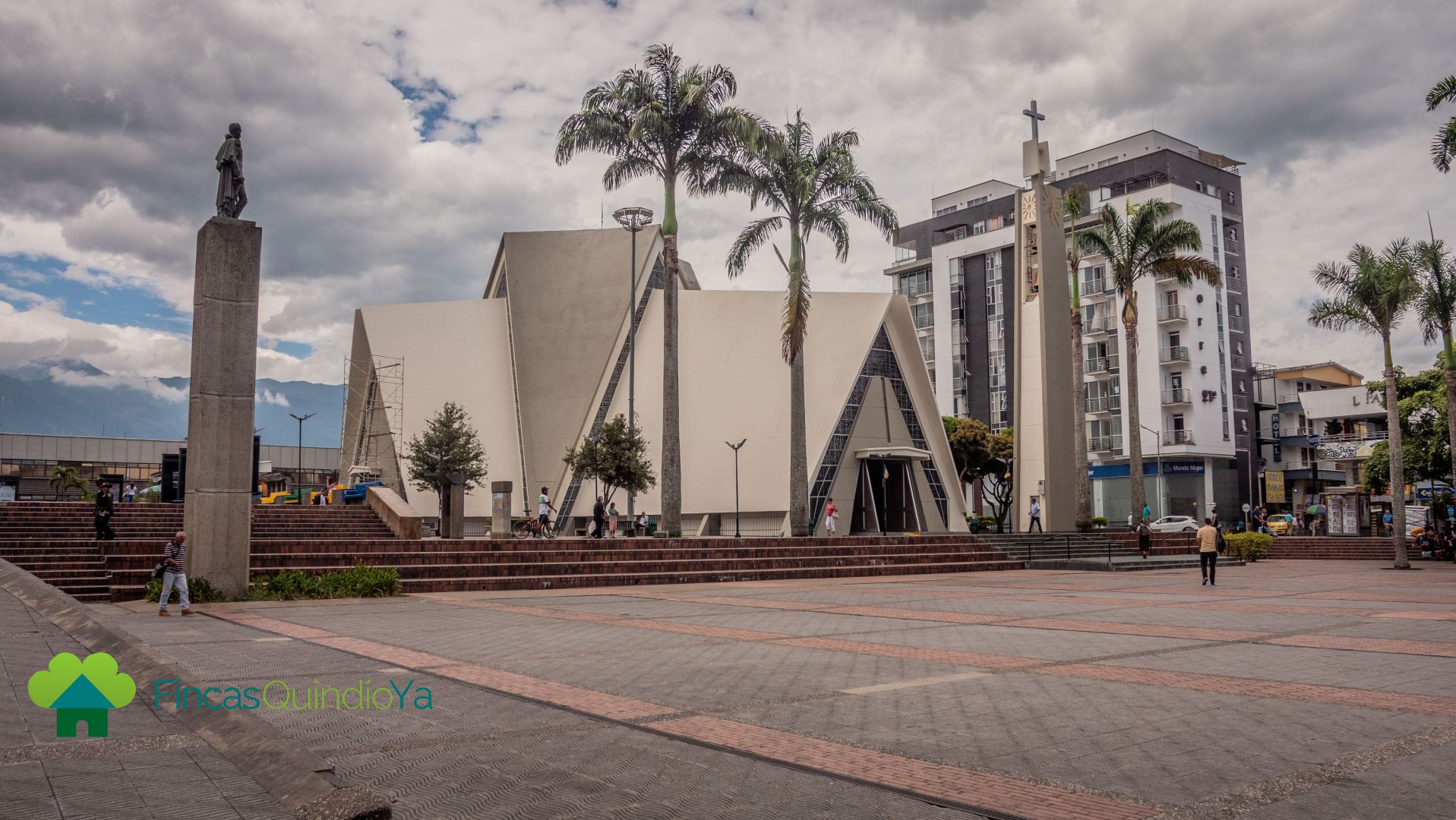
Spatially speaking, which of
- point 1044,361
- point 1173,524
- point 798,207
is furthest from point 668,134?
point 1173,524

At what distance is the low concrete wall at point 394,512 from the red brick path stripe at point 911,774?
1878cm

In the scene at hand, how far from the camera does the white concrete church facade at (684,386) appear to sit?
3912 cm

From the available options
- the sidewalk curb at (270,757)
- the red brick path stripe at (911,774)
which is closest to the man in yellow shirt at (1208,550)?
the red brick path stripe at (911,774)

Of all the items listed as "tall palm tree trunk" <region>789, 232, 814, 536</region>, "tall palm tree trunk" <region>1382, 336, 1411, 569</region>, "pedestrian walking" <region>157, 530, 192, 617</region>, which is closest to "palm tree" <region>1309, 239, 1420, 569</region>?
"tall palm tree trunk" <region>1382, 336, 1411, 569</region>

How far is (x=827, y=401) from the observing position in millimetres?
38844

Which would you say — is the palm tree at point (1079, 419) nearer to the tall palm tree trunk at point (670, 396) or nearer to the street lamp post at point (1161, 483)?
the tall palm tree trunk at point (670, 396)

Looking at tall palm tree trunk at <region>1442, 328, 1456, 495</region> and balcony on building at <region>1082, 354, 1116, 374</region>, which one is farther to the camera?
balcony on building at <region>1082, 354, 1116, 374</region>

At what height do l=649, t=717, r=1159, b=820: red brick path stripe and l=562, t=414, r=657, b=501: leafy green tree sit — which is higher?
l=562, t=414, r=657, b=501: leafy green tree

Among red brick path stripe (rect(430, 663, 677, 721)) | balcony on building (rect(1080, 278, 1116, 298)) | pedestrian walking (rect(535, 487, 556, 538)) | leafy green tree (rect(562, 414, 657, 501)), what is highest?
balcony on building (rect(1080, 278, 1116, 298))

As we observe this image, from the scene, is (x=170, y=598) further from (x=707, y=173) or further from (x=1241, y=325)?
(x=1241, y=325)

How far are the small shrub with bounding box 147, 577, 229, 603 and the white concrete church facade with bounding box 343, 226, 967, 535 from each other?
2360 centimetres

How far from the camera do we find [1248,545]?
33.3 meters

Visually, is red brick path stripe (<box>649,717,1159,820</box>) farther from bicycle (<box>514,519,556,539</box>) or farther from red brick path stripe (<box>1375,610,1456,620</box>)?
bicycle (<box>514,519,556,539</box>)

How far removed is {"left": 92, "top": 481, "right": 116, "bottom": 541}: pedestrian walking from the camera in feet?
63.2
